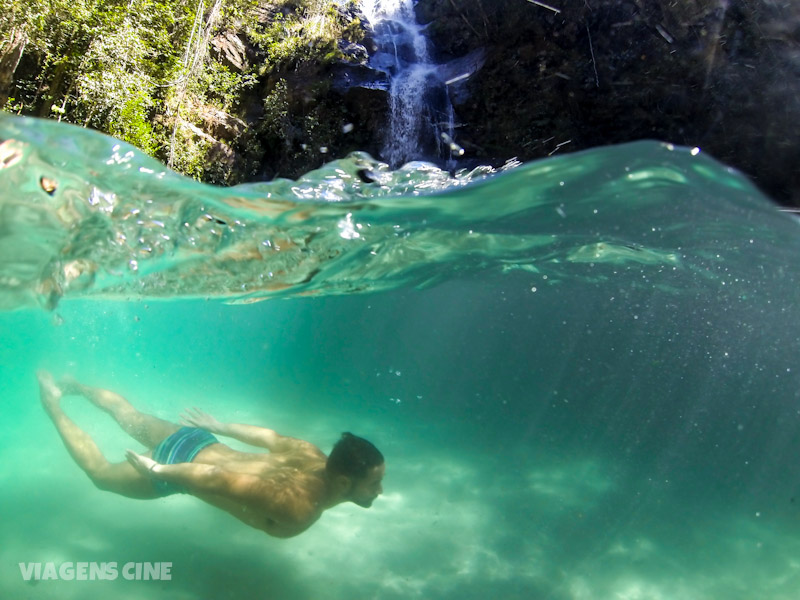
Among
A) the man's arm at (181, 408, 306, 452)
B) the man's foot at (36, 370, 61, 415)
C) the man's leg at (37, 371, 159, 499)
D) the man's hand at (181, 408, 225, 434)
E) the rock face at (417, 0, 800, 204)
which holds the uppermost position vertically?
the rock face at (417, 0, 800, 204)

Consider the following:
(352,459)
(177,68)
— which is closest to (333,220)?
(352,459)

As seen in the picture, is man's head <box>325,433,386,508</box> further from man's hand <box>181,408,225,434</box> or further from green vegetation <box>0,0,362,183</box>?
green vegetation <box>0,0,362,183</box>

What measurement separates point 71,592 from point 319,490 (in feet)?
9.04

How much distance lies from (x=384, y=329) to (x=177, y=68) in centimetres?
936

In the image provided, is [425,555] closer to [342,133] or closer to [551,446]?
[551,446]

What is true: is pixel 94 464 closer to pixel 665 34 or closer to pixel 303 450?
pixel 303 450

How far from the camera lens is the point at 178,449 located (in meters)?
6.31

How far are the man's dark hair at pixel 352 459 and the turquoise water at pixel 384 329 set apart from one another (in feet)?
2.84

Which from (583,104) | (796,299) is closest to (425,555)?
(796,299)

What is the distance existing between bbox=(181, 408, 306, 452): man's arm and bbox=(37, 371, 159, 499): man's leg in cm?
91

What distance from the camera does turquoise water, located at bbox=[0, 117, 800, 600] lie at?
604 centimetres

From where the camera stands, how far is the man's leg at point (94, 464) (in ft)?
20.6

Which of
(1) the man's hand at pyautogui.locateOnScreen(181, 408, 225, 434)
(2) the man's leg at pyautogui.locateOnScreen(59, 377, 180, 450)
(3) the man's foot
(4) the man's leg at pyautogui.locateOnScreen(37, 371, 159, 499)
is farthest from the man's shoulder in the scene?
(3) the man's foot

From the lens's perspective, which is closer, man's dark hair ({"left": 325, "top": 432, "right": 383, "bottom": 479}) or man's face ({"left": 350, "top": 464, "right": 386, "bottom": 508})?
man's dark hair ({"left": 325, "top": 432, "right": 383, "bottom": 479})
